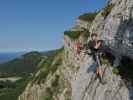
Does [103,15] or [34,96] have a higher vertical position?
[103,15]

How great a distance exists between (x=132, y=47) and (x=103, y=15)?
13365mm

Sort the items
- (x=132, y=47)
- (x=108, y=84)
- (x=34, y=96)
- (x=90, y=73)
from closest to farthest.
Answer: (x=132, y=47)
(x=108, y=84)
(x=90, y=73)
(x=34, y=96)

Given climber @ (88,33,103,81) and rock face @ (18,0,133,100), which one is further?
climber @ (88,33,103,81)

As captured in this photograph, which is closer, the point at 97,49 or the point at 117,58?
the point at 117,58

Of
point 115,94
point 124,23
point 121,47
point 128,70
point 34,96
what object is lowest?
point 34,96

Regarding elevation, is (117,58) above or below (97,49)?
below

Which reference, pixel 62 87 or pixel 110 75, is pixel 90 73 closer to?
pixel 110 75

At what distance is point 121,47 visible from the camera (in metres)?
27.7

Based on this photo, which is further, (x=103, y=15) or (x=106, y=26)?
(x=103, y=15)

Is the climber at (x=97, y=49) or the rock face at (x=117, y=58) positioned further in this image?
the climber at (x=97, y=49)

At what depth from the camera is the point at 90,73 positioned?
126ft

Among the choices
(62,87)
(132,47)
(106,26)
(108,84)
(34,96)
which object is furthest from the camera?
(34,96)

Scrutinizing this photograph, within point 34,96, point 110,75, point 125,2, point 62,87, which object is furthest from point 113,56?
point 34,96

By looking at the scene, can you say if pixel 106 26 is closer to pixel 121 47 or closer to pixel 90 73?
pixel 121 47
